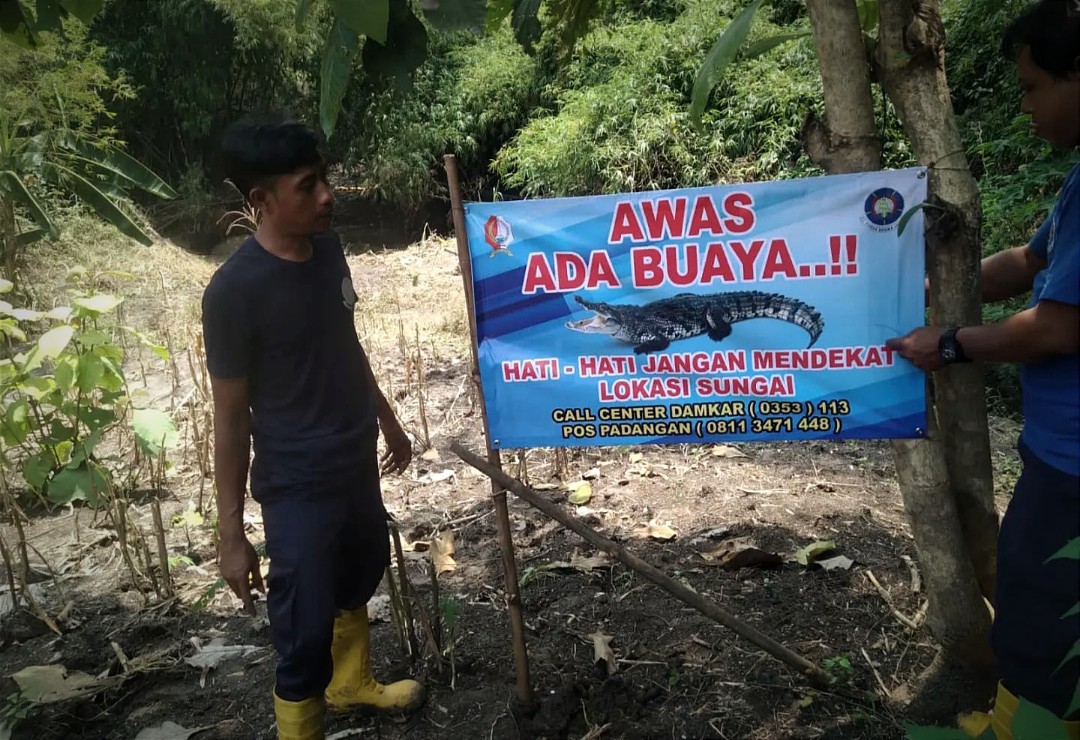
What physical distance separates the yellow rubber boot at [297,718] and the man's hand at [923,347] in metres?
1.72

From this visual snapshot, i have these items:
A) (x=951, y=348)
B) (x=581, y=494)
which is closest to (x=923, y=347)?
(x=951, y=348)

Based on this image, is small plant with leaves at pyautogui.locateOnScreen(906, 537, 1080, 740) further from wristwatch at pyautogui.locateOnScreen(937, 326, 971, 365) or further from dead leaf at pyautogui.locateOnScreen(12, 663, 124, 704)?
dead leaf at pyautogui.locateOnScreen(12, 663, 124, 704)

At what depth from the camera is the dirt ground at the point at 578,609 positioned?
2.31 meters

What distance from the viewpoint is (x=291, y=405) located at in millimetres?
2051

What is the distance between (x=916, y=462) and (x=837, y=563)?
0.92 meters

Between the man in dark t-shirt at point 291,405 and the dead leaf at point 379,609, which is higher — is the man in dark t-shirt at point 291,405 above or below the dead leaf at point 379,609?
above

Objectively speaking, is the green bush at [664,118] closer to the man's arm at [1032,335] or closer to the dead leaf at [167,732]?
the man's arm at [1032,335]

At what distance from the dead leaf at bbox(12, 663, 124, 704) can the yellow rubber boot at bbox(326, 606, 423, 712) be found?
0.81 meters

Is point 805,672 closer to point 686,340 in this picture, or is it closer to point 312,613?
point 686,340

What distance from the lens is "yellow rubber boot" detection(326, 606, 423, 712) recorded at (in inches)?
91.7

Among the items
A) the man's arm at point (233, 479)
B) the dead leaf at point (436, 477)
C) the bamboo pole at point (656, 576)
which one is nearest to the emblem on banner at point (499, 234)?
the bamboo pole at point (656, 576)

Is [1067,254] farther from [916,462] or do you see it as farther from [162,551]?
[162,551]

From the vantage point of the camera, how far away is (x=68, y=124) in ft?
28.2

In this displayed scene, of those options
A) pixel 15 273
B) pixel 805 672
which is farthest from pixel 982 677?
pixel 15 273
